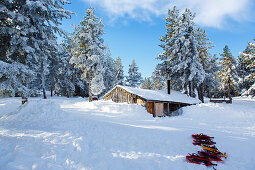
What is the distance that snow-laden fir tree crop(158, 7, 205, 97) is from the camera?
23.7 metres

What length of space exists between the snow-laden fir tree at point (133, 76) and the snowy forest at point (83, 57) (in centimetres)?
34

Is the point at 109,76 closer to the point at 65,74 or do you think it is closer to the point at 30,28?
the point at 65,74

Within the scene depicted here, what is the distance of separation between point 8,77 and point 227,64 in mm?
40633

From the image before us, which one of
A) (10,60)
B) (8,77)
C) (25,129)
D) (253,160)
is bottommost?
(253,160)

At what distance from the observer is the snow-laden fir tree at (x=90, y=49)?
2389 cm

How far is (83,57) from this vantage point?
24.3 metres

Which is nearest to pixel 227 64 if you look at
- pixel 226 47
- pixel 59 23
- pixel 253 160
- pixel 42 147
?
pixel 226 47

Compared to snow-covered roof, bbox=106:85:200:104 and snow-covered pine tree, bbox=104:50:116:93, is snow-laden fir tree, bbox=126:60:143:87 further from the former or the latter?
snow-covered roof, bbox=106:85:200:104

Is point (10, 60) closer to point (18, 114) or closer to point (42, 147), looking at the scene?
point (18, 114)

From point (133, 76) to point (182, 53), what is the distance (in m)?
23.8

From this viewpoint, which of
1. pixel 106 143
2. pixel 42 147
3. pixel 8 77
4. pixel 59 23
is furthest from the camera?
pixel 59 23

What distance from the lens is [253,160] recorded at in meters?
5.70

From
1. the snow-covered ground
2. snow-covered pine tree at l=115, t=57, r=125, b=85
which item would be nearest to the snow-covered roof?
the snow-covered ground

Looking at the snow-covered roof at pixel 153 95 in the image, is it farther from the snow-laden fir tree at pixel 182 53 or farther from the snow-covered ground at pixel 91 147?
the snow-covered ground at pixel 91 147
